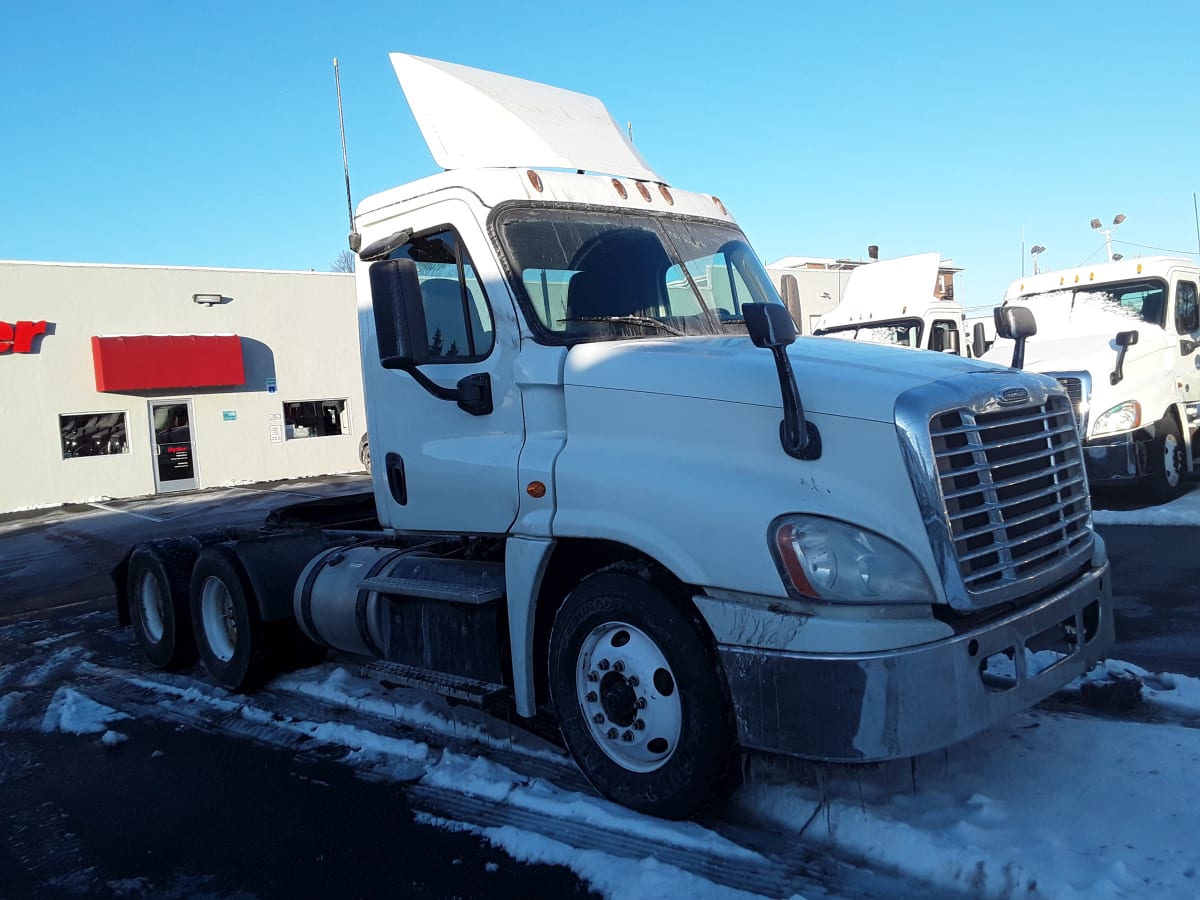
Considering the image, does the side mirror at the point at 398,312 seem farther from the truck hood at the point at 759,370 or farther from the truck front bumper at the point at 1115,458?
the truck front bumper at the point at 1115,458

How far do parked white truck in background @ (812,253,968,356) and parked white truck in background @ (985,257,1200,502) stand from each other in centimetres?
73

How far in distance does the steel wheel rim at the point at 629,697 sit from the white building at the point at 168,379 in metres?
22.9

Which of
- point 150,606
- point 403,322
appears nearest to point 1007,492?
point 403,322

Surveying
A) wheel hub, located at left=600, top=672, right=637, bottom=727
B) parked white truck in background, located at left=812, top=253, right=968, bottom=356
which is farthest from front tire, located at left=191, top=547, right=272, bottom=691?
parked white truck in background, located at left=812, top=253, right=968, bottom=356

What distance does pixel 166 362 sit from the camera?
24.2 m

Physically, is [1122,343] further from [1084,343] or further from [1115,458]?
[1115,458]

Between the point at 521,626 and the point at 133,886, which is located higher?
the point at 521,626

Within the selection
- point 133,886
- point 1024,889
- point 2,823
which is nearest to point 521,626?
point 133,886

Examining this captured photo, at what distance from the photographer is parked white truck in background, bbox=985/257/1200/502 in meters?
10.2

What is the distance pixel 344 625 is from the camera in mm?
5379

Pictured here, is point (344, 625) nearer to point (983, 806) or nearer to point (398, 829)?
point (398, 829)

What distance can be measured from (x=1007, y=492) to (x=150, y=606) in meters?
5.96

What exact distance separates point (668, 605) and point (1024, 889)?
1476 millimetres

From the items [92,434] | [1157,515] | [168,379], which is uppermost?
[168,379]
